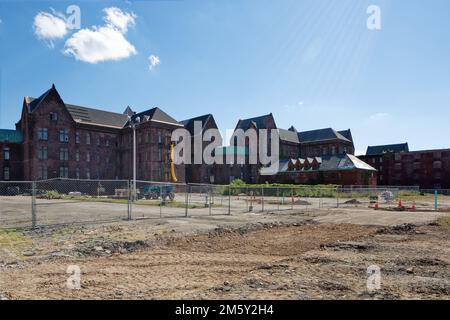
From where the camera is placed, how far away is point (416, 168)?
77500mm

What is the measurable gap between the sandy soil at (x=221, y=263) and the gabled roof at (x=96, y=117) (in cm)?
5400

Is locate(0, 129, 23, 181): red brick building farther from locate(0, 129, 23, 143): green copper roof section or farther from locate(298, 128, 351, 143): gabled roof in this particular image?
locate(298, 128, 351, 143): gabled roof

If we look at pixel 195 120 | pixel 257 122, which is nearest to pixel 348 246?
pixel 195 120

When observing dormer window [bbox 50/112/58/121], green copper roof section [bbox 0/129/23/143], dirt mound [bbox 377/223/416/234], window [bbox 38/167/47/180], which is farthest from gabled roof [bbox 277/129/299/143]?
dirt mound [bbox 377/223/416/234]

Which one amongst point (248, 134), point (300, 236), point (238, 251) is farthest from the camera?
point (248, 134)

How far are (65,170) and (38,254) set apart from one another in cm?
5482

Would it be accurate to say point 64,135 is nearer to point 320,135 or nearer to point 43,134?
point 43,134

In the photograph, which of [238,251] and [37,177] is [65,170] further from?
[238,251]

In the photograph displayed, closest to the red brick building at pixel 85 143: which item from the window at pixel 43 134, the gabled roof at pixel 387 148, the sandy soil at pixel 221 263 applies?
the window at pixel 43 134

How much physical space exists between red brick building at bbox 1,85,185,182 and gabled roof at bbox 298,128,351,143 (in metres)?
44.6

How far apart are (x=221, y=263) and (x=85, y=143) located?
6008cm

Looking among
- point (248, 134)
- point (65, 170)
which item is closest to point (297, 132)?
point (248, 134)

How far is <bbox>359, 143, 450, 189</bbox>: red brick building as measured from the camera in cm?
7369
